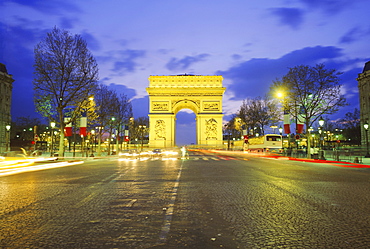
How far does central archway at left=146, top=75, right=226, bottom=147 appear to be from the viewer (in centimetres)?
6896

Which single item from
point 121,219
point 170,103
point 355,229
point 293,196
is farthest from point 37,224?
point 170,103

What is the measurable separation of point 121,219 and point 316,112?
1136 inches

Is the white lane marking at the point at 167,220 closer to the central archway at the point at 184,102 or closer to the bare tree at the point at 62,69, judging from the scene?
the bare tree at the point at 62,69

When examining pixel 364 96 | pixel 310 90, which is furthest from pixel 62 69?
pixel 364 96

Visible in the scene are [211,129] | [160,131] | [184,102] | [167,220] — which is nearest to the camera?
[167,220]

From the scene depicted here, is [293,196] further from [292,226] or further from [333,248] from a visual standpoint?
[333,248]

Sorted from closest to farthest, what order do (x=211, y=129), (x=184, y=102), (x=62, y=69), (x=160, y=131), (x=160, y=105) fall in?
(x=62, y=69) < (x=160, y=131) < (x=211, y=129) < (x=160, y=105) < (x=184, y=102)

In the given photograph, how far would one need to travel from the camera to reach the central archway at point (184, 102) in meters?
69.0

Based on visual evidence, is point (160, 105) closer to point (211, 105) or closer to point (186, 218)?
point (211, 105)

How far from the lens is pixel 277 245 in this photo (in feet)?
12.1

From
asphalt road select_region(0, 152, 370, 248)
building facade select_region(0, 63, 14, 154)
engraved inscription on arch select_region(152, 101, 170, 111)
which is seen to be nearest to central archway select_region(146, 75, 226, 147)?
engraved inscription on arch select_region(152, 101, 170, 111)

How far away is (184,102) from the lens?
72.3 meters

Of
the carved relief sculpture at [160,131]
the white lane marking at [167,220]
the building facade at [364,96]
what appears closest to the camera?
the white lane marking at [167,220]

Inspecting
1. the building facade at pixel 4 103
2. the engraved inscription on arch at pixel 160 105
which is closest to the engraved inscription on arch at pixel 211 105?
the engraved inscription on arch at pixel 160 105
